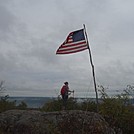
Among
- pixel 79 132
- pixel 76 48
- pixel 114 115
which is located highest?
pixel 76 48

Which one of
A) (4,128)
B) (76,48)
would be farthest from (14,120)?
(76,48)

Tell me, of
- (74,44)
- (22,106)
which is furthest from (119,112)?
(22,106)

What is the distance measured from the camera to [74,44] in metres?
19.5

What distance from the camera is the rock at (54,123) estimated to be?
1734 centimetres

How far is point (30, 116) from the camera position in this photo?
60.6 ft

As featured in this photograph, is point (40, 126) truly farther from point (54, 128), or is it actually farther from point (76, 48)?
point (76, 48)

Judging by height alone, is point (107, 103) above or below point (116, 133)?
above

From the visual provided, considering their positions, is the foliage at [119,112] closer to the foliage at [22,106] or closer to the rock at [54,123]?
the rock at [54,123]

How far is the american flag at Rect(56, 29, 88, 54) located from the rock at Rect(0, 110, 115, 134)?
Answer: 3.14 m

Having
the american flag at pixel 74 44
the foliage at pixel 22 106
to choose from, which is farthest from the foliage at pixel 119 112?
the foliage at pixel 22 106

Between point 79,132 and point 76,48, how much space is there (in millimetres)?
4432

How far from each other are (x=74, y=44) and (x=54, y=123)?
13.9ft

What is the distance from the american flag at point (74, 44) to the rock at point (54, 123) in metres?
3.14

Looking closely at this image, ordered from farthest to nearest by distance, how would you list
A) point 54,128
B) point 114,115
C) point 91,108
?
1. point 91,108
2. point 114,115
3. point 54,128
